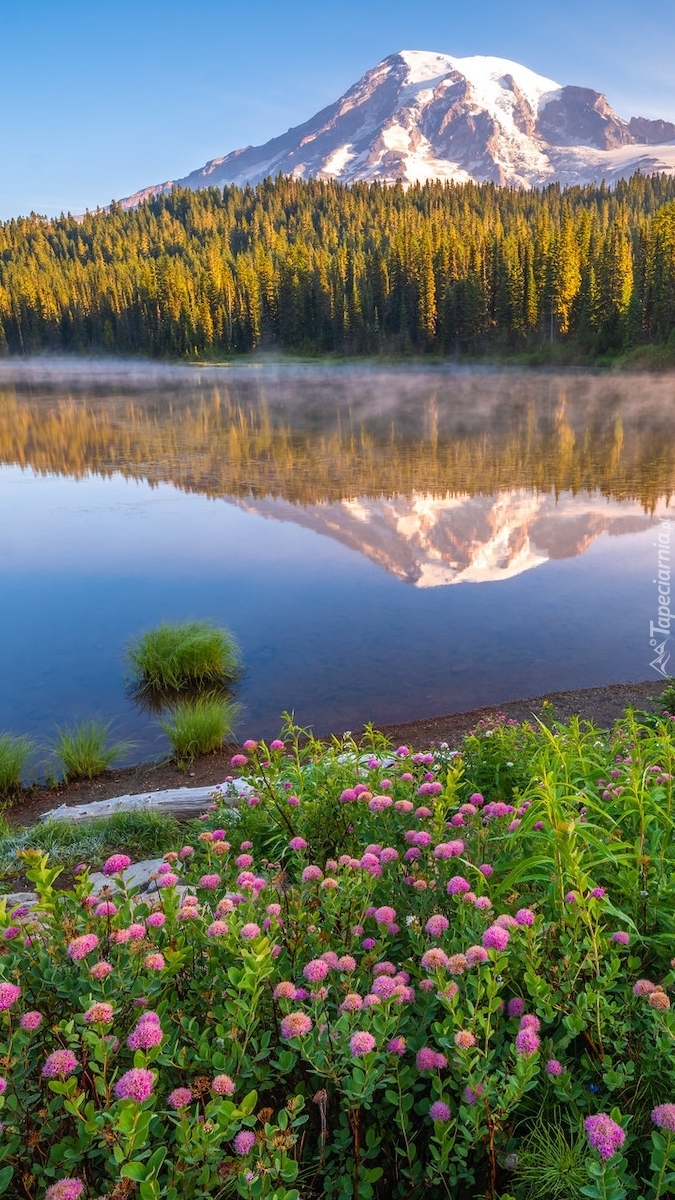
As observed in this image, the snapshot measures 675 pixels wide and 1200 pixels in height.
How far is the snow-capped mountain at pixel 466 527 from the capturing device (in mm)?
16859

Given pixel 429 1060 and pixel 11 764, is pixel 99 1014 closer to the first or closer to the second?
pixel 429 1060

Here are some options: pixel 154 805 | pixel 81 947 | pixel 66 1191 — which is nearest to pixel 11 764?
pixel 154 805

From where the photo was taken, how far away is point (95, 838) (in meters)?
6.87

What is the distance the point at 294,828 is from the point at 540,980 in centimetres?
221

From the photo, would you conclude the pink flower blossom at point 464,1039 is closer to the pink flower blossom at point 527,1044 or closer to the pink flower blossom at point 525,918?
the pink flower blossom at point 527,1044

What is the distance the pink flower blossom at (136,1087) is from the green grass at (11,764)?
788 cm

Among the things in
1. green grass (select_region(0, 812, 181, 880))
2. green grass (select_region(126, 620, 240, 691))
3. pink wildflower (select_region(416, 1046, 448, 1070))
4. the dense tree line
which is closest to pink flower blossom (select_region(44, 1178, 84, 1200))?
pink wildflower (select_region(416, 1046, 448, 1070))

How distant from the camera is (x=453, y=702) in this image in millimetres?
10562

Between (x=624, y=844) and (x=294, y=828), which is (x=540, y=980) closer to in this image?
(x=624, y=844)

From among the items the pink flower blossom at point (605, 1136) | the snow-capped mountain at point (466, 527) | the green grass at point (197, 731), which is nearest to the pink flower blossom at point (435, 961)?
the pink flower blossom at point (605, 1136)

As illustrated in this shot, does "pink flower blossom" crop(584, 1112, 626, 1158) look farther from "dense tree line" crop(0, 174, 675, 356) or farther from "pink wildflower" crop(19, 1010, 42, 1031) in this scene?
"dense tree line" crop(0, 174, 675, 356)

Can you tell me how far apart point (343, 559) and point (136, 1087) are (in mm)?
16454

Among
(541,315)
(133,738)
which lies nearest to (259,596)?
(133,738)

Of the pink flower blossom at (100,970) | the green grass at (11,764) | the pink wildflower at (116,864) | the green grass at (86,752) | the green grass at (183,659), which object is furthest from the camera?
the green grass at (183,659)
